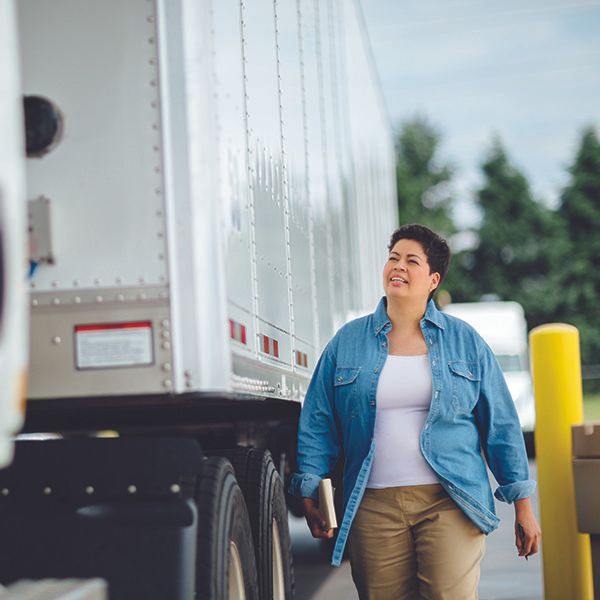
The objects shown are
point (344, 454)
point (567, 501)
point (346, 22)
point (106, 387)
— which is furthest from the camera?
point (346, 22)

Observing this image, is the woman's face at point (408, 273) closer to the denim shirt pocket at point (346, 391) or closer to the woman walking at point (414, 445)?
the woman walking at point (414, 445)

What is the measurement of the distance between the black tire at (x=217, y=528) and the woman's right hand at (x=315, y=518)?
35cm

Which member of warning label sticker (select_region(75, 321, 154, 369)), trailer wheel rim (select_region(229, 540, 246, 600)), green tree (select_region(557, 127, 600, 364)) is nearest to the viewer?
warning label sticker (select_region(75, 321, 154, 369))

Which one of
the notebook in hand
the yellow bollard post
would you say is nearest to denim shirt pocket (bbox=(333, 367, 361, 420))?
the notebook in hand

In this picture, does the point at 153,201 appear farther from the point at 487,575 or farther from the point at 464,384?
the point at 487,575

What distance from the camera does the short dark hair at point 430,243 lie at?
5.76 m

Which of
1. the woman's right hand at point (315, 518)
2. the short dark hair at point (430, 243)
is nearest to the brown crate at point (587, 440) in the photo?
the short dark hair at point (430, 243)

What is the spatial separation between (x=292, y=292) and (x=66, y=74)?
239cm

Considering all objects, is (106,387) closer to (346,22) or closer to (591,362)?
(346,22)

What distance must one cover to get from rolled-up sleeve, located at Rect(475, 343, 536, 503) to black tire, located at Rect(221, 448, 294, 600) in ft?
3.55

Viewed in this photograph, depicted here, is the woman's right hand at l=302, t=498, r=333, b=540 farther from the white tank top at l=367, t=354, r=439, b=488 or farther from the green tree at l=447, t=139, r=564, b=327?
the green tree at l=447, t=139, r=564, b=327

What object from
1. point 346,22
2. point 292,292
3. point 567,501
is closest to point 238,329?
point 292,292

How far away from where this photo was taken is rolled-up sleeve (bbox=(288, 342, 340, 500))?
18.6ft

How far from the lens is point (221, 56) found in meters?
4.71
